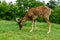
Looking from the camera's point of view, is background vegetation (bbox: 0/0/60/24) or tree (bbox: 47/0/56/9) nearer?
background vegetation (bbox: 0/0/60/24)

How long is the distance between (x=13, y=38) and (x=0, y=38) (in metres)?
0.59

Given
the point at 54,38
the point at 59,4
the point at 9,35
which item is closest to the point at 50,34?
the point at 54,38

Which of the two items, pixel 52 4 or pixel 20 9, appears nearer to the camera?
pixel 20 9

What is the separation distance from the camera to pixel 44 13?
1614 cm

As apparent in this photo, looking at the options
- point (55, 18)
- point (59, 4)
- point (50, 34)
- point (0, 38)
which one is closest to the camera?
point (0, 38)

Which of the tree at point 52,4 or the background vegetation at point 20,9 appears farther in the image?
the tree at point 52,4

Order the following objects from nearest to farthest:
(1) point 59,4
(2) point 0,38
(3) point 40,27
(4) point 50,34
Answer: (2) point 0,38, (4) point 50,34, (3) point 40,27, (1) point 59,4

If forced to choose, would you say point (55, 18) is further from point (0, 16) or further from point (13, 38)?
point (13, 38)

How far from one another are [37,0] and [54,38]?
12.3 m

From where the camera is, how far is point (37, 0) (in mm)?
26250

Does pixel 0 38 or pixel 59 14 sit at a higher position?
pixel 0 38

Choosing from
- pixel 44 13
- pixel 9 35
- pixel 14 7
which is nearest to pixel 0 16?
pixel 14 7

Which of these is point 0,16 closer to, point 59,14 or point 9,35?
point 59,14

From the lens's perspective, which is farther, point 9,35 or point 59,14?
point 59,14
